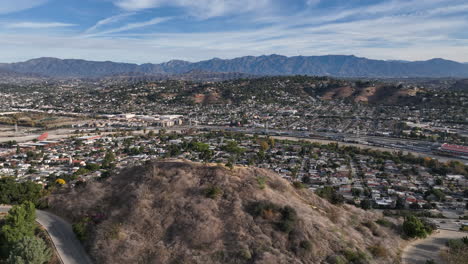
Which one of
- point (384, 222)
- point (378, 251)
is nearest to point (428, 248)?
point (384, 222)

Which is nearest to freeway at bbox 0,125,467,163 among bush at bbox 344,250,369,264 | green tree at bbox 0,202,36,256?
bush at bbox 344,250,369,264

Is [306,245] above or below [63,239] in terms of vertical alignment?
above

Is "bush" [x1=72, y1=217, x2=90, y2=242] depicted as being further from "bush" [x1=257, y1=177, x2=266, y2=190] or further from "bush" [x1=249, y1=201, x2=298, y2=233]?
"bush" [x1=257, y1=177, x2=266, y2=190]

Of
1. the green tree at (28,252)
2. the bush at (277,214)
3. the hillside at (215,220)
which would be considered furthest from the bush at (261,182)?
the green tree at (28,252)

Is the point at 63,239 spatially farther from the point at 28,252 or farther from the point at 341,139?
the point at 341,139

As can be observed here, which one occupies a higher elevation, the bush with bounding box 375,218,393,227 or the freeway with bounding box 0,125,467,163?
the bush with bounding box 375,218,393,227

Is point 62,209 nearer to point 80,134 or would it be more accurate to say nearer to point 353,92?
point 80,134

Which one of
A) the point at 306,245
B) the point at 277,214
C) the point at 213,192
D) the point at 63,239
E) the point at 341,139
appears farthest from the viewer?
the point at 341,139

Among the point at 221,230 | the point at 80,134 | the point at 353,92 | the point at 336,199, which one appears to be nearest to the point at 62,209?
the point at 221,230
